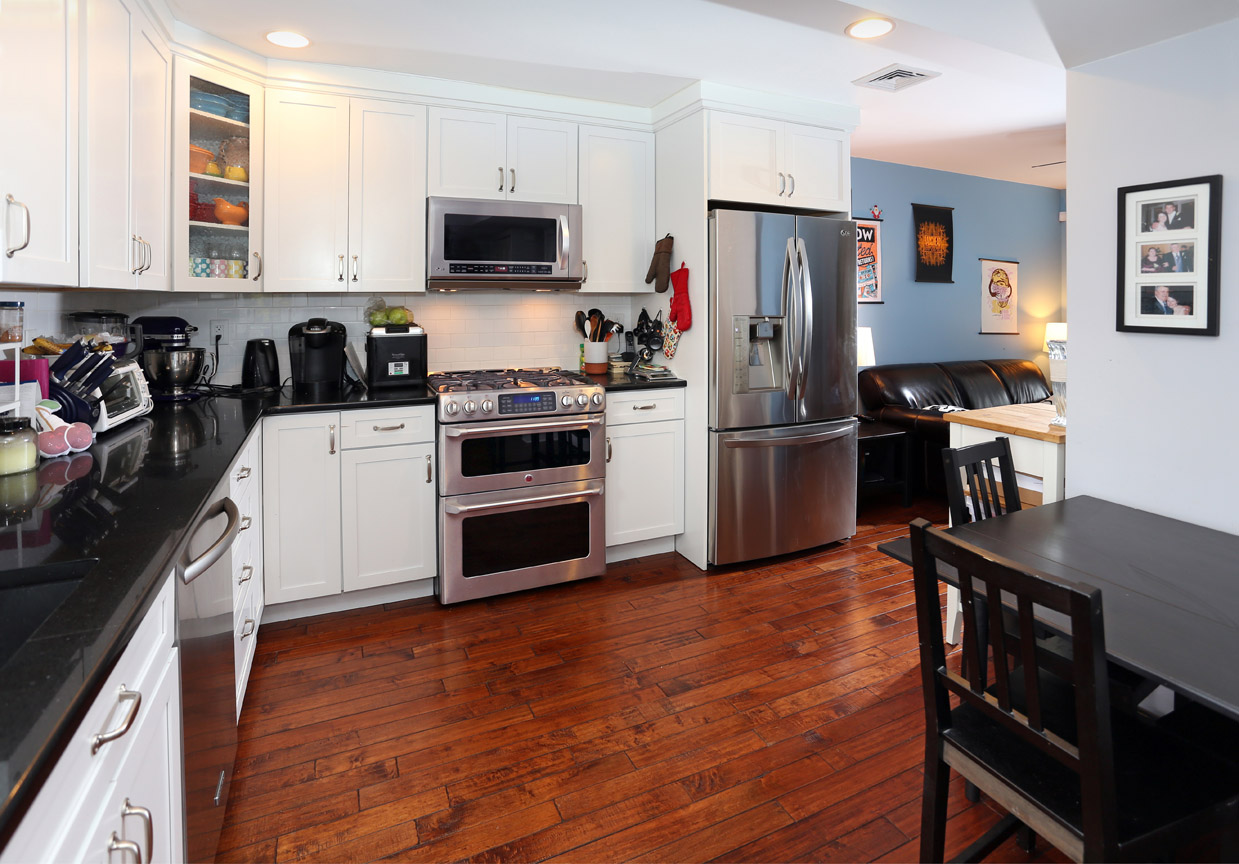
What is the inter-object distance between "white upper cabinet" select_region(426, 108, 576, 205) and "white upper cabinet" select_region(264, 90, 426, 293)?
0.09 metres

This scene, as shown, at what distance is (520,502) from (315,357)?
116 centimetres

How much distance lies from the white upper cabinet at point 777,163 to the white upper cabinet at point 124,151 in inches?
91.7

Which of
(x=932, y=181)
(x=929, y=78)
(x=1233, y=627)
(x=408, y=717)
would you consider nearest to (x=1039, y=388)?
(x=932, y=181)

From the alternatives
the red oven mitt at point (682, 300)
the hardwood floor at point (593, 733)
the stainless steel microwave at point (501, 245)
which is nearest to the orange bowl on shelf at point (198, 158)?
the stainless steel microwave at point (501, 245)

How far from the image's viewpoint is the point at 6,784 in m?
0.63

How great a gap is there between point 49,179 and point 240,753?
1.64 meters

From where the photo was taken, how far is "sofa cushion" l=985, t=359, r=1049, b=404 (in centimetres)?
586

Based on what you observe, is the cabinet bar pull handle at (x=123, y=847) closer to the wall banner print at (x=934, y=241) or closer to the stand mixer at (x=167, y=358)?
the stand mixer at (x=167, y=358)

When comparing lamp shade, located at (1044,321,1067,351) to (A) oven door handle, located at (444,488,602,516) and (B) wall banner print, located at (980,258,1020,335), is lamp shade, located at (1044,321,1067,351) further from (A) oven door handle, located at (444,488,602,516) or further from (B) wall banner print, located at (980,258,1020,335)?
(A) oven door handle, located at (444,488,602,516)

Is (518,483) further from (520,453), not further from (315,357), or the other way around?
(315,357)

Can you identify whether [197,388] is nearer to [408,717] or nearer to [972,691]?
[408,717]

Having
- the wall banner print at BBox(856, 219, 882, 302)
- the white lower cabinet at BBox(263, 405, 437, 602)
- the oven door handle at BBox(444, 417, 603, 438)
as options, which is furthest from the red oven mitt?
the wall banner print at BBox(856, 219, 882, 302)

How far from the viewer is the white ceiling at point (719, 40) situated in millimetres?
2146

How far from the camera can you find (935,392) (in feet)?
17.6
